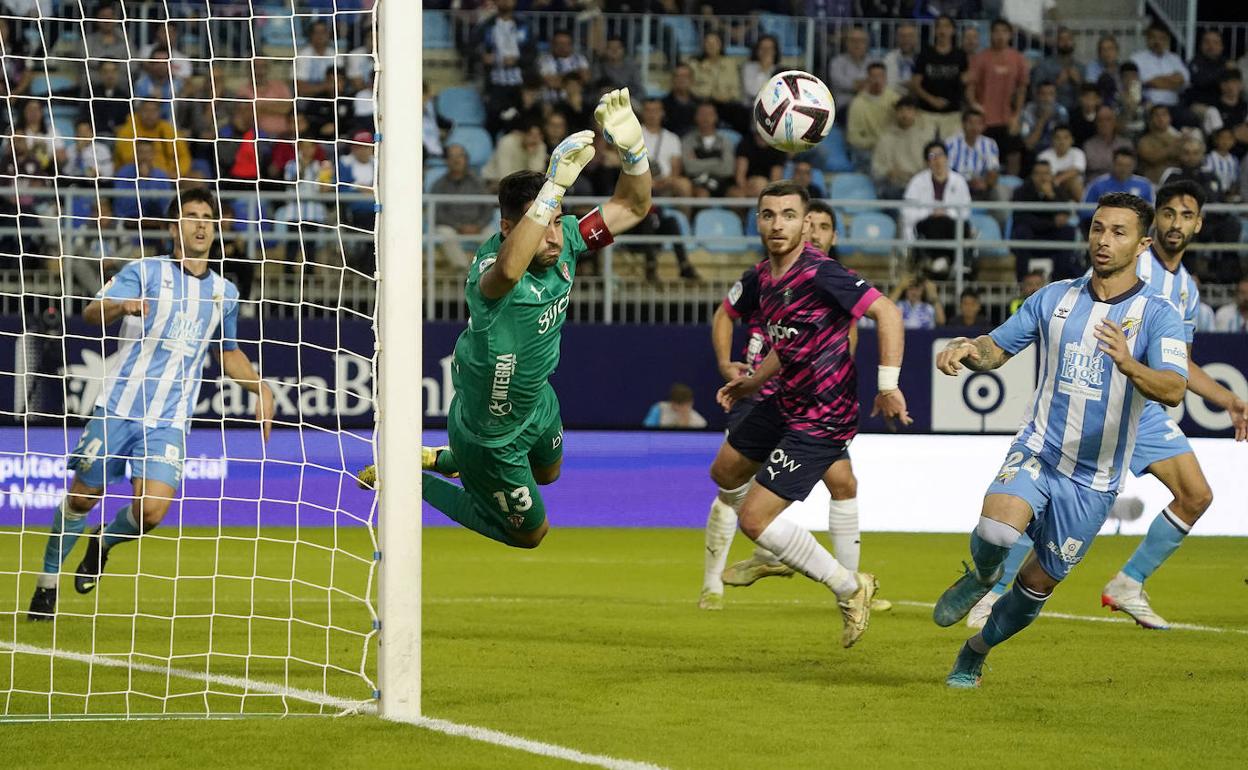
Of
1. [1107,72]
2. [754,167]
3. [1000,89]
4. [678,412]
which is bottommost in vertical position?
[678,412]

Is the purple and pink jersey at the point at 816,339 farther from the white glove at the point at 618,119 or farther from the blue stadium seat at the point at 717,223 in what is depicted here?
the blue stadium seat at the point at 717,223

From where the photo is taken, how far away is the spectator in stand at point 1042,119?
19.0 metres

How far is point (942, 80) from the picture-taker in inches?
Answer: 749

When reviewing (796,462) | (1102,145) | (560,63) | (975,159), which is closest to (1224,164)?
(1102,145)

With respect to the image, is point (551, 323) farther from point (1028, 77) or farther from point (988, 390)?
point (1028, 77)

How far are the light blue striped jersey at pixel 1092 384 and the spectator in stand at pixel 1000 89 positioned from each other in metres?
12.6

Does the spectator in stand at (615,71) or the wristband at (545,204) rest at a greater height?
the spectator in stand at (615,71)

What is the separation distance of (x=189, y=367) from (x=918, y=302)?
900 cm

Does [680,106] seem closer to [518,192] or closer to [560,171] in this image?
[518,192]

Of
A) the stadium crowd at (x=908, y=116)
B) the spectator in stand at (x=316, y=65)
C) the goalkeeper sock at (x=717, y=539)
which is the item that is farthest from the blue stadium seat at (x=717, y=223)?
the goalkeeper sock at (x=717, y=539)

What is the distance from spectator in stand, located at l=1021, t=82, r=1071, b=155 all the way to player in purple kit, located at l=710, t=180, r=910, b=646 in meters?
11.2

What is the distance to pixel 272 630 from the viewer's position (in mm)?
8414

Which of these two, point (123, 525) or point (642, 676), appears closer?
point (642, 676)

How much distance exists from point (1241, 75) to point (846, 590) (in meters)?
14.2
